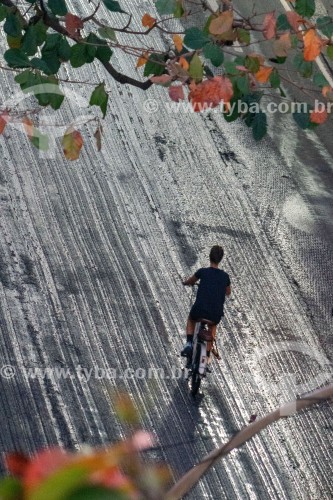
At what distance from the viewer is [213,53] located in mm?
6418

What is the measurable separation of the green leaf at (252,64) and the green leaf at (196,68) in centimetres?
35

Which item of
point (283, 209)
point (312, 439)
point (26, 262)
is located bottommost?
point (312, 439)

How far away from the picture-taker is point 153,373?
9.14m

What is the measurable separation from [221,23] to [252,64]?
1.43ft

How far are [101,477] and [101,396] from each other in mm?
7750

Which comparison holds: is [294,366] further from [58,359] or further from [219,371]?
[58,359]

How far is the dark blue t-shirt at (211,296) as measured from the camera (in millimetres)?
8859

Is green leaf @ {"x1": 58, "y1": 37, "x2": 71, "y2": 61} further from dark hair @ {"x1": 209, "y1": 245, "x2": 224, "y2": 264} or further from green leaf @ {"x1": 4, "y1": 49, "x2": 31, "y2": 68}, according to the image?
dark hair @ {"x1": 209, "y1": 245, "x2": 224, "y2": 264}

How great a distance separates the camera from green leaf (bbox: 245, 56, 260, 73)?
655 cm

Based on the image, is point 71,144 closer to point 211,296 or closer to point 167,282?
point 211,296

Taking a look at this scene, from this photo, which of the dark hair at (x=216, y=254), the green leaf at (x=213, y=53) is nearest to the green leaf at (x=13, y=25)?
the green leaf at (x=213, y=53)

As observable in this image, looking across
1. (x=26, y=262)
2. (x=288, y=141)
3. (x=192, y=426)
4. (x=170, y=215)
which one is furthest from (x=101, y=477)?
(x=288, y=141)

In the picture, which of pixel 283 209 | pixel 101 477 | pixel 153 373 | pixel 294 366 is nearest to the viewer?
pixel 101 477
